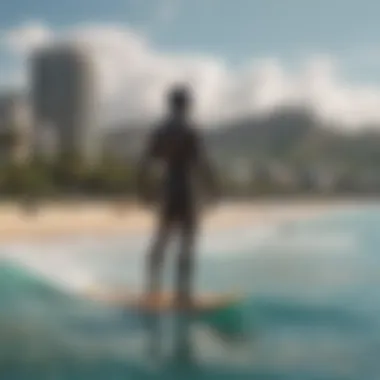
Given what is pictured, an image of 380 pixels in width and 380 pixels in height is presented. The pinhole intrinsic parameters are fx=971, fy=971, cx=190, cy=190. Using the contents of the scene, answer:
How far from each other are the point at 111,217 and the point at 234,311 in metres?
0.32

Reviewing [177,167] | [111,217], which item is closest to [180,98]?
[177,167]

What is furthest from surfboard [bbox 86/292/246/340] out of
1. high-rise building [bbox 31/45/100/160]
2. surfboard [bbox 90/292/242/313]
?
high-rise building [bbox 31/45/100/160]

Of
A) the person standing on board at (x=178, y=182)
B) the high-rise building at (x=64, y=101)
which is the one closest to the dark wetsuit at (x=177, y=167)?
the person standing on board at (x=178, y=182)

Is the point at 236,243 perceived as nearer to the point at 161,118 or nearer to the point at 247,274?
the point at 247,274

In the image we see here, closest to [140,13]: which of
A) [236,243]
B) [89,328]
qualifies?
[236,243]

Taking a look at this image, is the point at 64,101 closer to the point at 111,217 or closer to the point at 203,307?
the point at 111,217

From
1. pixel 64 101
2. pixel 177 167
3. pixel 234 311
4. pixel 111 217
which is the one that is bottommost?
pixel 234 311

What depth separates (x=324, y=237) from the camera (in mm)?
1996

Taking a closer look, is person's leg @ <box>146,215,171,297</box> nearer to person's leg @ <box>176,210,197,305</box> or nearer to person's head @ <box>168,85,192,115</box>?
person's leg @ <box>176,210,197,305</box>

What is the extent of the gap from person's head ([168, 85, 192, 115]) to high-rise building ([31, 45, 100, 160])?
0.54 ft

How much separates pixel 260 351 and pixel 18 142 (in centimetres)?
67

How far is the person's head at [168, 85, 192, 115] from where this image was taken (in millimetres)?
2006

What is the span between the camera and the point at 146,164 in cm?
201

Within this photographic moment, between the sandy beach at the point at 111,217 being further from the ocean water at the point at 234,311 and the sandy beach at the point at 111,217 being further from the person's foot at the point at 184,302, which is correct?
the person's foot at the point at 184,302
